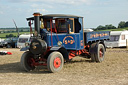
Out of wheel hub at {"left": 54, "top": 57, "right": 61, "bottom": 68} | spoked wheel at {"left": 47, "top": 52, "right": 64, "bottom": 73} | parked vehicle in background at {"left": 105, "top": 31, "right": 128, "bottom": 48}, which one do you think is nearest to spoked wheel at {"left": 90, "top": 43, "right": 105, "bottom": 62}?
spoked wheel at {"left": 47, "top": 52, "right": 64, "bottom": 73}

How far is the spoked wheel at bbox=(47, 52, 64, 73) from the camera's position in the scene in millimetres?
8847

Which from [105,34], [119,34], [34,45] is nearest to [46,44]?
[34,45]

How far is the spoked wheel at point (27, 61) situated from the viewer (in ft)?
32.0

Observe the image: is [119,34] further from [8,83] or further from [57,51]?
[8,83]

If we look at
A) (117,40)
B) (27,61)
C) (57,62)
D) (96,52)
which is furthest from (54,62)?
(117,40)

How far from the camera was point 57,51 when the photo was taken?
977 cm

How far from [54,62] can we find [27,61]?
4.96 ft

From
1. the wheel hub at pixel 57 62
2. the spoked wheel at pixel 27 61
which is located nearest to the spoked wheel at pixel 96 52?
the wheel hub at pixel 57 62

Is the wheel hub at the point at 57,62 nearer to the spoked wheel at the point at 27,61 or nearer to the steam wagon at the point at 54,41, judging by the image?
the steam wagon at the point at 54,41

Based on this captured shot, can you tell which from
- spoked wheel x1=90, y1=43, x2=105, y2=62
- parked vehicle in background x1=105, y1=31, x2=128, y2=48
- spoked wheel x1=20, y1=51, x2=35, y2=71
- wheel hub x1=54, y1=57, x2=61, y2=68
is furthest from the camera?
parked vehicle in background x1=105, y1=31, x2=128, y2=48

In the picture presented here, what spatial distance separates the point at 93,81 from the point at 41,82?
1.65 metres

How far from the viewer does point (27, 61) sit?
392 inches

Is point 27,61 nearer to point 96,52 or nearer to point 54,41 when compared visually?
point 54,41

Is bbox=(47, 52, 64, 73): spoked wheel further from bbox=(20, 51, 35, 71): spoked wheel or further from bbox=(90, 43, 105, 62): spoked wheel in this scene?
bbox=(90, 43, 105, 62): spoked wheel
